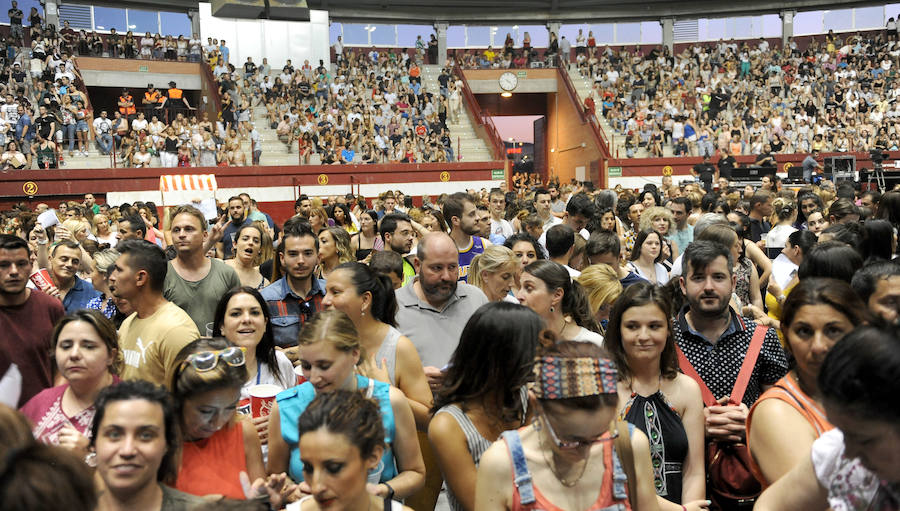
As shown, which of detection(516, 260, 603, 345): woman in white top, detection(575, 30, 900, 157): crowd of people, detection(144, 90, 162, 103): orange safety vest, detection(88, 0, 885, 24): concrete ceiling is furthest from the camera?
detection(88, 0, 885, 24): concrete ceiling

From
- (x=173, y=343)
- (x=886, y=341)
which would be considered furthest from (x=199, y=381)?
(x=886, y=341)

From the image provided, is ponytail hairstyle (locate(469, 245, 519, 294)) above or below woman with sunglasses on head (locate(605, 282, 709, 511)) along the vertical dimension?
above

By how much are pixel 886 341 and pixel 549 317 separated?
274cm

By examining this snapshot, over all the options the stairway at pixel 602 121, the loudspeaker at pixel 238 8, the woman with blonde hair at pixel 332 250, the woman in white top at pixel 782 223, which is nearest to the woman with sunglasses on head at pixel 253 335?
the woman with blonde hair at pixel 332 250

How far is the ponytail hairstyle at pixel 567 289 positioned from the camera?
4301 millimetres

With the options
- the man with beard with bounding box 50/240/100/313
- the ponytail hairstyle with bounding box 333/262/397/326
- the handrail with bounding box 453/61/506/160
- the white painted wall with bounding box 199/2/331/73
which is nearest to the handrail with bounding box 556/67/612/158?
the handrail with bounding box 453/61/506/160

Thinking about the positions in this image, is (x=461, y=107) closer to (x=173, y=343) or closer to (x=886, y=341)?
(x=173, y=343)

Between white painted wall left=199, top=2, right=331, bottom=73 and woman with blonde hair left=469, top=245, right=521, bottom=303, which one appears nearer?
woman with blonde hair left=469, top=245, right=521, bottom=303

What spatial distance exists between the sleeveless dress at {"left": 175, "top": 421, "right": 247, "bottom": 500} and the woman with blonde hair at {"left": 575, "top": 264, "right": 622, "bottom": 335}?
2.53 m

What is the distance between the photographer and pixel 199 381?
2.97 meters

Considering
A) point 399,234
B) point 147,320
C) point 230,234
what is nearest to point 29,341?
point 147,320

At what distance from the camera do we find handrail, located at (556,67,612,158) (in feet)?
98.7

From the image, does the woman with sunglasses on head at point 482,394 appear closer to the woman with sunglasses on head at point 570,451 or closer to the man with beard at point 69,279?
the woman with sunglasses on head at point 570,451

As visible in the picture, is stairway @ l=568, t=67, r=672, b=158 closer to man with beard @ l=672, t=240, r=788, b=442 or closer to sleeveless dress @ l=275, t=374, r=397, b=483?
man with beard @ l=672, t=240, r=788, b=442
